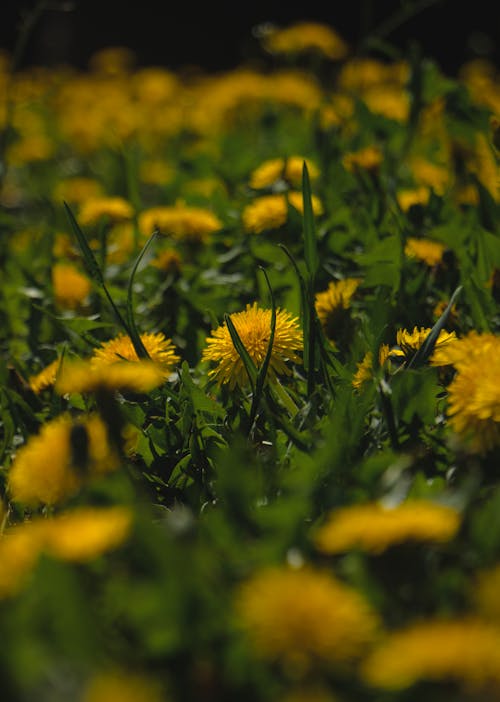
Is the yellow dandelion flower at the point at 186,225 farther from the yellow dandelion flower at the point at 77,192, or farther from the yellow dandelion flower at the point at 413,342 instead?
the yellow dandelion flower at the point at 77,192

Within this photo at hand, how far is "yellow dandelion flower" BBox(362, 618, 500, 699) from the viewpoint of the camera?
29.6 inches

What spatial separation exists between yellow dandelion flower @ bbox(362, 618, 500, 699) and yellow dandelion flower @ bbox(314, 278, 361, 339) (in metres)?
0.98

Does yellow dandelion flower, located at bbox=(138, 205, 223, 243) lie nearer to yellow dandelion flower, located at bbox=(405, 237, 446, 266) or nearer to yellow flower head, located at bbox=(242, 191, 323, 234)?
yellow flower head, located at bbox=(242, 191, 323, 234)

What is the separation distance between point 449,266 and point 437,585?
111 centimetres

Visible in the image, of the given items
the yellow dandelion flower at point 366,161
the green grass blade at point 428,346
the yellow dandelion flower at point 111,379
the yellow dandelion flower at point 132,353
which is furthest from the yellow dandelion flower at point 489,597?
the yellow dandelion flower at point 366,161

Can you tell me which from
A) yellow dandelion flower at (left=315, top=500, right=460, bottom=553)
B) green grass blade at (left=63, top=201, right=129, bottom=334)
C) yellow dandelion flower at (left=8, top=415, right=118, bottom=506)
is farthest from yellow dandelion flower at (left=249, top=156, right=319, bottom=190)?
yellow dandelion flower at (left=315, top=500, right=460, bottom=553)

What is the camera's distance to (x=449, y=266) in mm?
1970

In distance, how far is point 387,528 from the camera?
0.89m

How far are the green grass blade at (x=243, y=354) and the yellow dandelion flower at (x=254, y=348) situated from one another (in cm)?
3

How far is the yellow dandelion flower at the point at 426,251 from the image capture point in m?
1.96

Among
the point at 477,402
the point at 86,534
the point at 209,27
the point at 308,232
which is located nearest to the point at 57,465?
the point at 86,534

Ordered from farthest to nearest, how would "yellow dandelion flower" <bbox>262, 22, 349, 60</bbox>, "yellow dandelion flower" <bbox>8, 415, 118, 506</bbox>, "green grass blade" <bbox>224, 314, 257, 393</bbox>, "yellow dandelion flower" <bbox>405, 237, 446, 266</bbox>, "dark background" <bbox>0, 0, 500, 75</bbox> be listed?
"dark background" <bbox>0, 0, 500, 75</bbox>, "yellow dandelion flower" <bbox>262, 22, 349, 60</bbox>, "yellow dandelion flower" <bbox>405, 237, 446, 266</bbox>, "green grass blade" <bbox>224, 314, 257, 393</bbox>, "yellow dandelion flower" <bbox>8, 415, 118, 506</bbox>

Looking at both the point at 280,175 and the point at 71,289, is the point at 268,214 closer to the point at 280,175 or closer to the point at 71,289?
the point at 280,175

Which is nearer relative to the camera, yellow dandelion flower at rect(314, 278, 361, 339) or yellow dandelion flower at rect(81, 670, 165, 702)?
yellow dandelion flower at rect(81, 670, 165, 702)
